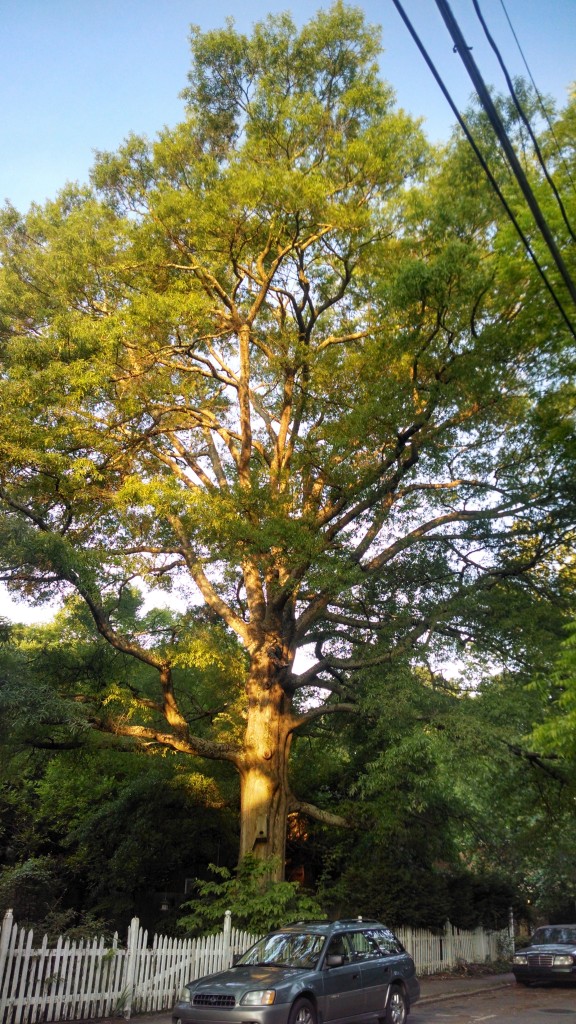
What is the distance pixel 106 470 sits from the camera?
52.2ft

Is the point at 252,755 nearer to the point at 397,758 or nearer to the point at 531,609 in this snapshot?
the point at 397,758

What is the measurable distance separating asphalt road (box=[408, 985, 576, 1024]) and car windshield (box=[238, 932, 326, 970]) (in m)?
2.92

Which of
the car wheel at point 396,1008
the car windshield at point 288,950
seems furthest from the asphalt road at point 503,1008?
the car windshield at point 288,950

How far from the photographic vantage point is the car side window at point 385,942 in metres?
10.5

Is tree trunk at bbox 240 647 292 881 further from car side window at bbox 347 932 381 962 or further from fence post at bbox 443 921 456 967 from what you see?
fence post at bbox 443 921 456 967

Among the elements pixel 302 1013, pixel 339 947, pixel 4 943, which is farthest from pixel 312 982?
pixel 4 943

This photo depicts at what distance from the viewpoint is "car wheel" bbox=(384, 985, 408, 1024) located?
984 centimetres

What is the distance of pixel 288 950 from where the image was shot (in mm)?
9414

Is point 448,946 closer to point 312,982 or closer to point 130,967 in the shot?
point 130,967

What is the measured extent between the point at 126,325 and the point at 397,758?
33.1ft

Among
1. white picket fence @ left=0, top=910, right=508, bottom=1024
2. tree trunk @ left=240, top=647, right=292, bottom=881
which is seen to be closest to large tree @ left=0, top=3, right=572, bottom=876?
tree trunk @ left=240, top=647, right=292, bottom=881

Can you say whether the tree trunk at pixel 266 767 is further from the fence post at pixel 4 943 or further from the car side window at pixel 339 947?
the fence post at pixel 4 943

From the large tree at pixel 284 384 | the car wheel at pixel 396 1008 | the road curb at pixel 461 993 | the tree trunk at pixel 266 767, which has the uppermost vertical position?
the large tree at pixel 284 384

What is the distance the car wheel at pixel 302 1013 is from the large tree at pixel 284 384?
22.8 feet
